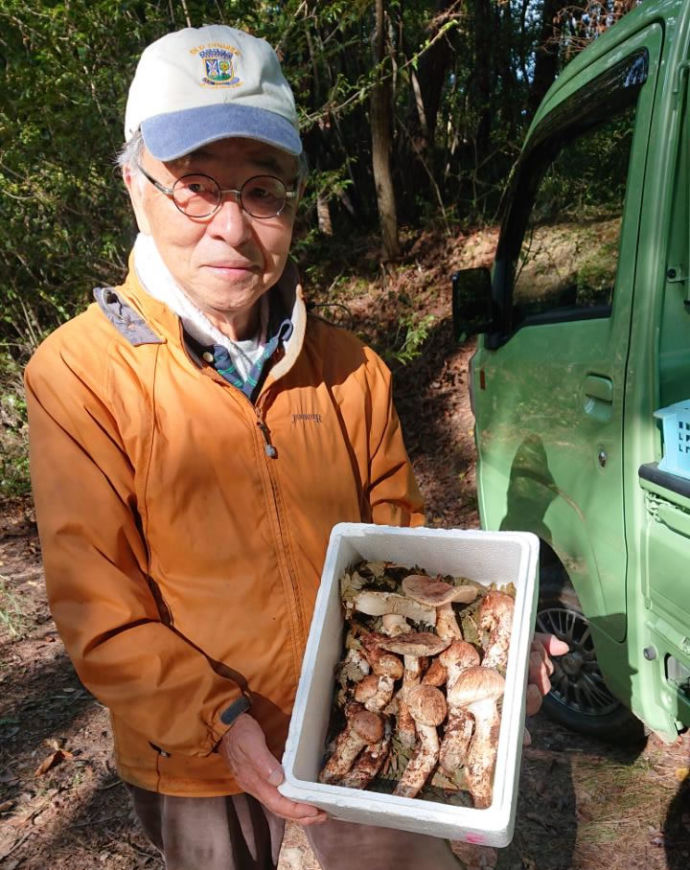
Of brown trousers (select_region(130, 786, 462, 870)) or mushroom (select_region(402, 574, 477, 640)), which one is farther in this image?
brown trousers (select_region(130, 786, 462, 870))

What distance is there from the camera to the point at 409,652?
1292 millimetres

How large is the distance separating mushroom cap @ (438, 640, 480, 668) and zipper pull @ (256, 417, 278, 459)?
1.83ft

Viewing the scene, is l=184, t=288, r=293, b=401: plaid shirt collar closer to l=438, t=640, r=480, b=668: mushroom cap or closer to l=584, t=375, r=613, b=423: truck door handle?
l=438, t=640, r=480, b=668: mushroom cap

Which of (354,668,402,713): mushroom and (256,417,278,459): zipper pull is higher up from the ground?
(256,417,278,459): zipper pull

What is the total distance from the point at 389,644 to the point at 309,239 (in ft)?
18.7

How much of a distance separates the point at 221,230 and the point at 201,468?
499mm

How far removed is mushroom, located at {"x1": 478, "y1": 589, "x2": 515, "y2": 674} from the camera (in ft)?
4.05

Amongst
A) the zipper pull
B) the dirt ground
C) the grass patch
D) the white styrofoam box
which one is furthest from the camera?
the grass patch

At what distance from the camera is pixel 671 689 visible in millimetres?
1971

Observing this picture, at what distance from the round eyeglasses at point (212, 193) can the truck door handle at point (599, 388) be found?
1236 millimetres

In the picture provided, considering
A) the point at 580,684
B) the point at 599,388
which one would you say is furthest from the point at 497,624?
the point at 580,684

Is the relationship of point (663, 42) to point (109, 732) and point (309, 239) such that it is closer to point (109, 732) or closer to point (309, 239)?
point (109, 732)

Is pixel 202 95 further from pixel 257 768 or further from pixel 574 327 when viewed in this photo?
pixel 574 327

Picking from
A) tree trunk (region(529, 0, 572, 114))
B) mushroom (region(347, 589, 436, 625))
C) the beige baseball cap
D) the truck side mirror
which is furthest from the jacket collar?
tree trunk (region(529, 0, 572, 114))
